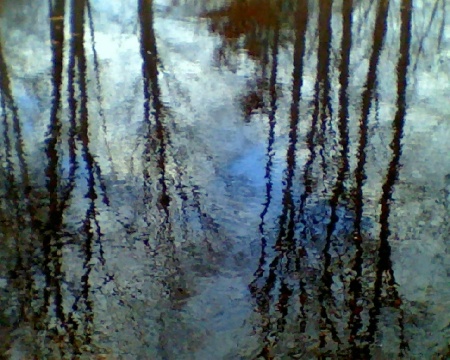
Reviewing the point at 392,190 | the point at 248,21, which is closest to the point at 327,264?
the point at 392,190

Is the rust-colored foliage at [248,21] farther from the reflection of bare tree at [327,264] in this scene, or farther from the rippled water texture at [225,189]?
the reflection of bare tree at [327,264]

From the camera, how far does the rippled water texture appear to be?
3062mm

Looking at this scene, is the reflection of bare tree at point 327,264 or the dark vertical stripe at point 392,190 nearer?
the reflection of bare tree at point 327,264

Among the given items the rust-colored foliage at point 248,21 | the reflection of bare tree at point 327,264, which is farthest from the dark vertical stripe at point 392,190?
the rust-colored foliage at point 248,21

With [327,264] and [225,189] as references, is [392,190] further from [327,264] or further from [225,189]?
[225,189]

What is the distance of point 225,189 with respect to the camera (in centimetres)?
414

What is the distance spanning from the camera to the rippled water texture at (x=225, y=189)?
3062 mm

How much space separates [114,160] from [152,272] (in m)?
1.32

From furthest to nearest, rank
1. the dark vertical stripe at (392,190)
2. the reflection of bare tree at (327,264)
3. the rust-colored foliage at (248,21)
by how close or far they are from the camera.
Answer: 1. the rust-colored foliage at (248,21)
2. the dark vertical stripe at (392,190)
3. the reflection of bare tree at (327,264)

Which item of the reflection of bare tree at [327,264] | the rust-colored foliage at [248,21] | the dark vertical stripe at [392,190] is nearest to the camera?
the reflection of bare tree at [327,264]

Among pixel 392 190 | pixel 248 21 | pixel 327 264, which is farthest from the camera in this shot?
pixel 248 21

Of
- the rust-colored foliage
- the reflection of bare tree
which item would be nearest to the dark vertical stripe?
the reflection of bare tree

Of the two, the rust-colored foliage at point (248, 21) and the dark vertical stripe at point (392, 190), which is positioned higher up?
the rust-colored foliage at point (248, 21)

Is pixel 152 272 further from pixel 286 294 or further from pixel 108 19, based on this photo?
pixel 108 19
